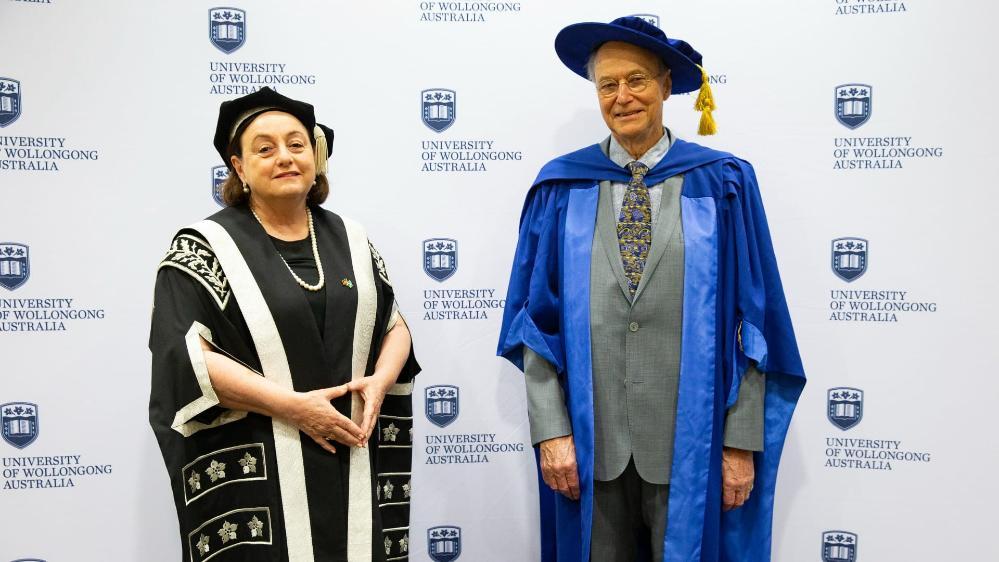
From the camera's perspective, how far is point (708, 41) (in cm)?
292

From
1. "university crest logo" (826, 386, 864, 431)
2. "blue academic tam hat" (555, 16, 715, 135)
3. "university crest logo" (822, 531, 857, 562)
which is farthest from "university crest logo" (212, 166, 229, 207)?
"university crest logo" (822, 531, 857, 562)

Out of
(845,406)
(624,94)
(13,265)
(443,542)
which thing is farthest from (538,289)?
(13,265)

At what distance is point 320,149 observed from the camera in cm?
230

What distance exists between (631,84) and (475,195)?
0.91 m

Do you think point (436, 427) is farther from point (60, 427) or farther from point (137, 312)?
point (60, 427)

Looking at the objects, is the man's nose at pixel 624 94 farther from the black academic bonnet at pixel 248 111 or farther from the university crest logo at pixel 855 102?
the university crest logo at pixel 855 102

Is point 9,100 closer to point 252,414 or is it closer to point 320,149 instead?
point 320,149

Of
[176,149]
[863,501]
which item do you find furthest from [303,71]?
[863,501]

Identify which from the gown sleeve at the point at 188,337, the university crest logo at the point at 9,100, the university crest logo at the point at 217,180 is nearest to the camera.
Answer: the gown sleeve at the point at 188,337

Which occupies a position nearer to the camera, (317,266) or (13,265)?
(317,266)

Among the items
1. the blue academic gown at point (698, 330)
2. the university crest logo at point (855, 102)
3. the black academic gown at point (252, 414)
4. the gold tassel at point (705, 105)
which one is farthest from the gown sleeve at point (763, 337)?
the black academic gown at point (252, 414)

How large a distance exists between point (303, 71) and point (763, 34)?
70.1 inches

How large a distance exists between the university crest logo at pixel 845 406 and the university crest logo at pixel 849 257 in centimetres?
44

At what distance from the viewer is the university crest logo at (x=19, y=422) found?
2822 mm
